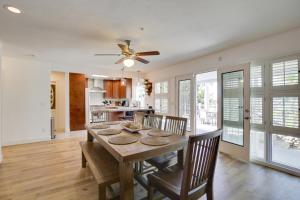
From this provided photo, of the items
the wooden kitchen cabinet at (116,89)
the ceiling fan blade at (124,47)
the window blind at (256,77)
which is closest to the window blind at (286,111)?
the window blind at (256,77)

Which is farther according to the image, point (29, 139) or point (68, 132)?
point (68, 132)

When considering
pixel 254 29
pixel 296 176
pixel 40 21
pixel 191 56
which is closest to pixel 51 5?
pixel 40 21

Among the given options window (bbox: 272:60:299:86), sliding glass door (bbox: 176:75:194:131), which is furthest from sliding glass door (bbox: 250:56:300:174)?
sliding glass door (bbox: 176:75:194:131)

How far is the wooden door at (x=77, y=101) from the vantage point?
5.39 meters

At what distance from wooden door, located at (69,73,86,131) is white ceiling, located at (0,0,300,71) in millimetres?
2014

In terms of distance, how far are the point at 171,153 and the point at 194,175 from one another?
0.91 meters

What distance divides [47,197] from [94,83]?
6408mm

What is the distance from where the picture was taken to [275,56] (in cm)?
278

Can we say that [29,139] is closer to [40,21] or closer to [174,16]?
[40,21]

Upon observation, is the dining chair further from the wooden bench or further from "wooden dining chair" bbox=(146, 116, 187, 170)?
the wooden bench

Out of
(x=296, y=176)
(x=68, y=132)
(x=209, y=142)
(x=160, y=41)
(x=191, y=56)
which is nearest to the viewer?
(x=209, y=142)

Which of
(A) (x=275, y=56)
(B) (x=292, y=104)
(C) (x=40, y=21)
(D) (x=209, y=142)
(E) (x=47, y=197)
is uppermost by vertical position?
(C) (x=40, y=21)

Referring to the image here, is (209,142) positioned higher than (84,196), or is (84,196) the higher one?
(209,142)

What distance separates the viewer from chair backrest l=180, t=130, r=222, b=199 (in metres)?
1.31
